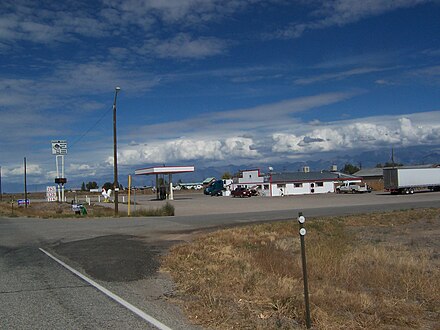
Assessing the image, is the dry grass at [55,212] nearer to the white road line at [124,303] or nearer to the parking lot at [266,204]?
the parking lot at [266,204]

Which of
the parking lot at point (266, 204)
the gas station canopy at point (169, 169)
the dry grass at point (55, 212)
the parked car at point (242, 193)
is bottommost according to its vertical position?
→ the parking lot at point (266, 204)

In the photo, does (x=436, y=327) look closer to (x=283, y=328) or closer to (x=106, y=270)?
(x=283, y=328)

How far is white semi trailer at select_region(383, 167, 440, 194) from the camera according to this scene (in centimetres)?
7094

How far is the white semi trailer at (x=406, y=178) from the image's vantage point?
70.9m

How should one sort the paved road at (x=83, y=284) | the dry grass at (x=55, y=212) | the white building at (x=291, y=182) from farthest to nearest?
1. the white building at (x=291, y=182)
2. the dry grass at (x=55, y=212)
3. the paved road at (x=83, y=284)

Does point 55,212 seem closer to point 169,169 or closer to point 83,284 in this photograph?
point 169,169

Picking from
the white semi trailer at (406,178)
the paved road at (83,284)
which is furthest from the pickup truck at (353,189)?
the paved road at (83,284)

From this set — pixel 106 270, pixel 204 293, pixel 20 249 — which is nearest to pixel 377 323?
pixel 204 293

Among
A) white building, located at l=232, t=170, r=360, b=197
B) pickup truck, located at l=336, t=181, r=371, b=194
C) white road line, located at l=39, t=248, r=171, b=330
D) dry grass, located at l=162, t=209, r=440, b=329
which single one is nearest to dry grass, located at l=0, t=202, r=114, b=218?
dry grass, located at l=162, t=209, r=440, b=329

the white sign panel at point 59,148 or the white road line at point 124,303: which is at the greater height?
the white sign panel at point 59,148

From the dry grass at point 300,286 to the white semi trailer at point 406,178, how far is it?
183 feet

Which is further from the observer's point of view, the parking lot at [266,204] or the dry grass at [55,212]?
the parking lot at [266,204]

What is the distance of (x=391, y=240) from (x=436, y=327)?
13.1 meters

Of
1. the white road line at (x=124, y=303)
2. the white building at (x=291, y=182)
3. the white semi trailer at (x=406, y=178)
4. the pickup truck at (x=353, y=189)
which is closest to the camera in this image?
the white road line at (x=124, y=303)
